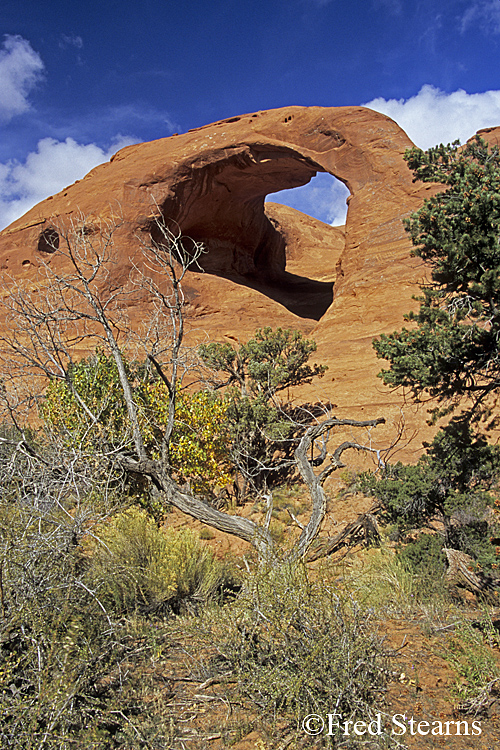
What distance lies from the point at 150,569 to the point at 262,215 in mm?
20043

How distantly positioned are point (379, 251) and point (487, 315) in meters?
9.22

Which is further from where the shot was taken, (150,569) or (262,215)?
(262,215)

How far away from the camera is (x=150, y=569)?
195 inches

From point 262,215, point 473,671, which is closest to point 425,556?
point 473,671

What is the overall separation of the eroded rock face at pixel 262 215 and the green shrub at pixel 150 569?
292 inches

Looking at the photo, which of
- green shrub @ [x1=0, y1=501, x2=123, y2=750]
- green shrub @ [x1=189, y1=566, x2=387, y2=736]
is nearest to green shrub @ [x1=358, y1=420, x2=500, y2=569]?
green shrub @ [x1=189, y1=566, x2=387, y2=736]

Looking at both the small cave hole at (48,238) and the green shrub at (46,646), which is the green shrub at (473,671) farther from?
the small cave hole at (48,238)

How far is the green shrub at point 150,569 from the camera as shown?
484 cm

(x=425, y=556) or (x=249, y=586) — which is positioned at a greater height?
(x=249, y=586)

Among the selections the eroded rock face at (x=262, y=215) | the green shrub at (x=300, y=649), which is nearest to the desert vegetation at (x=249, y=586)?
the green shrub at (x=300, y=649)

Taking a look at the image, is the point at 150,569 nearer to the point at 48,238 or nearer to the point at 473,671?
the point at 473,671

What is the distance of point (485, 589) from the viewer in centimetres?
475

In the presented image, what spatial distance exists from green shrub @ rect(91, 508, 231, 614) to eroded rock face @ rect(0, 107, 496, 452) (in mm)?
7407

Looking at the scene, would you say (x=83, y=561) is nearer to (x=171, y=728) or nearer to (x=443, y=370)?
(x=171, y=728)
